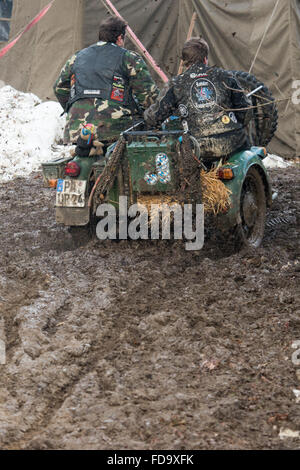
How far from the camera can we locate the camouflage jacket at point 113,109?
6.73 m

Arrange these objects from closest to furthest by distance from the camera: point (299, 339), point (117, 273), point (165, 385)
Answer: point (165, 385) < point (299, 339) < point (117, 273)

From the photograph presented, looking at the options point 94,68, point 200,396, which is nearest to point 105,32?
point 94,68

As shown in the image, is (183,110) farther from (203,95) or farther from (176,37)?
(176,37)

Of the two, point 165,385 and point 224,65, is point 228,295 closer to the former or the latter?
point 165,385

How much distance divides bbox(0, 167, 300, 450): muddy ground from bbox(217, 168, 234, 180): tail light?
0.73m

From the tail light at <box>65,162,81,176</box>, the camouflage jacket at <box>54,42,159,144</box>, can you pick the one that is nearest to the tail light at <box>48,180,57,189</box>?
the tail light at <box>65,162,81,176</box>

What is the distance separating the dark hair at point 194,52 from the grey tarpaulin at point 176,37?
18.6 feet

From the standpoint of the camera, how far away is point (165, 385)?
12.9 feet

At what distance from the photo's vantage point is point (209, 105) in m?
6.40

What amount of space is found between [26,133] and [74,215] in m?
6.41

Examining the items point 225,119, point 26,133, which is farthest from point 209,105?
point 26,133

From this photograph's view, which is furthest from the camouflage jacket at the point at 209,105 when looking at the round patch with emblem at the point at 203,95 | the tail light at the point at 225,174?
the tail light at the point at 225,174

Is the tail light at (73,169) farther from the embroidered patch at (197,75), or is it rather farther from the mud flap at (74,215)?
the embroidered patch at (197,75)
